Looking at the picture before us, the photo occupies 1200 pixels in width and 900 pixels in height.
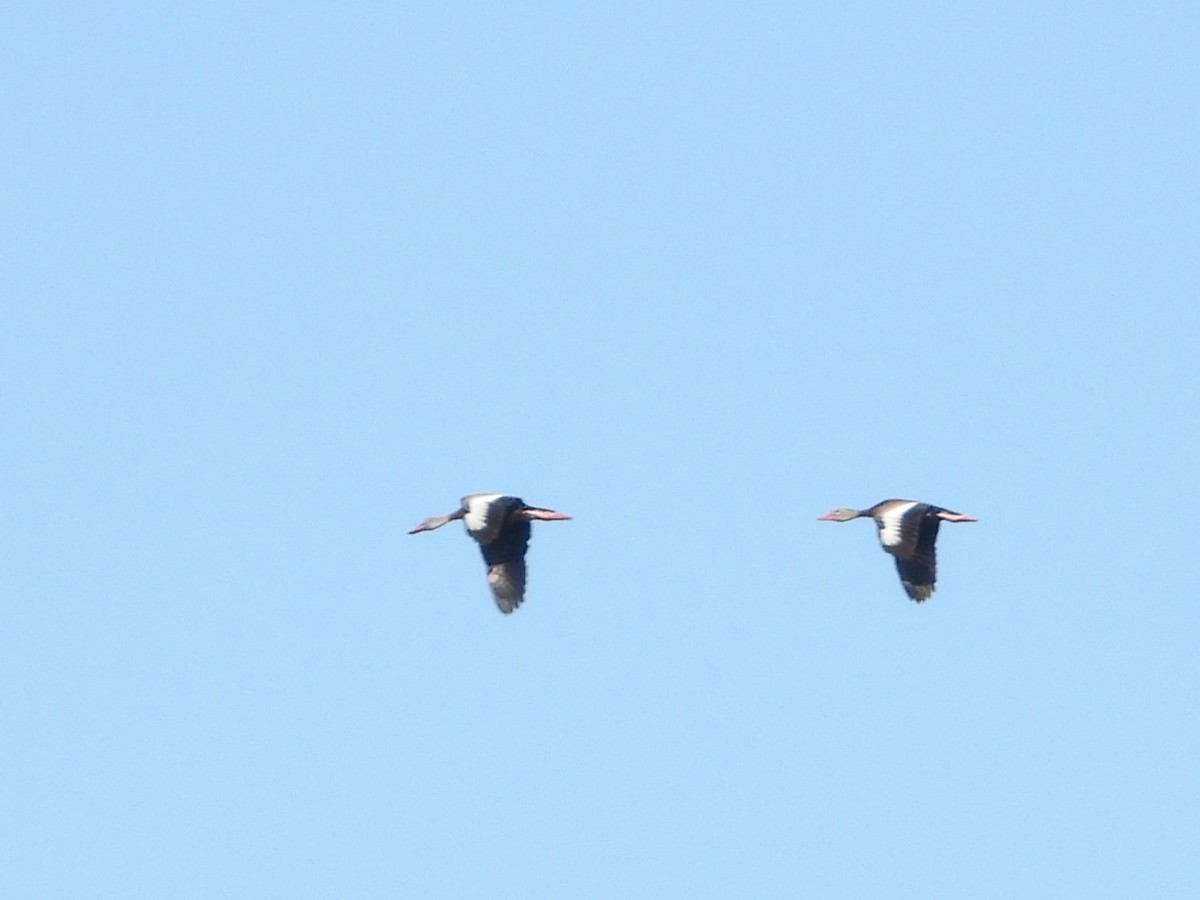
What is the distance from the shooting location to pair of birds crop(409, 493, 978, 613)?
2643 inches

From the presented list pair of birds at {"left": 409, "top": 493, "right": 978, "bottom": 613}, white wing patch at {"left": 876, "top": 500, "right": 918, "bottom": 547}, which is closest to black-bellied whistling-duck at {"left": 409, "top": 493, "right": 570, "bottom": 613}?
pair of birds at {"left": 409, "top": 493, "right": 978, "bottom": 613}

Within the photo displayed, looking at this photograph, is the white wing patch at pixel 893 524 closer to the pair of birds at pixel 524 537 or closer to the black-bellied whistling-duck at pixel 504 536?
the pair of birds at pixel 524 537

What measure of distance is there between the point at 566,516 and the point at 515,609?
5.05 feet

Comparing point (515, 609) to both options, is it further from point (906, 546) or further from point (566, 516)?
point (906, 546)

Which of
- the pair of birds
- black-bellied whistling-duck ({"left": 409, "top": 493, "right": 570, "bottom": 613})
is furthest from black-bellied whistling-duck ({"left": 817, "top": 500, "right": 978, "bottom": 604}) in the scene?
black-bellied whistling-duck ({"left": 409, "top": 493, "right": 570, "bottom": 613})

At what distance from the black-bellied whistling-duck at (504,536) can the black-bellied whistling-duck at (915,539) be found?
463 centimetres

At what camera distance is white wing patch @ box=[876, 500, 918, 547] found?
67188 mm

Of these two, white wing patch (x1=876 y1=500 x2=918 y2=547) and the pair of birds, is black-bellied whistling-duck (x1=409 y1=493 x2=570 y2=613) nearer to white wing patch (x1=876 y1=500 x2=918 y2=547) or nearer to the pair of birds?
the pair of birds

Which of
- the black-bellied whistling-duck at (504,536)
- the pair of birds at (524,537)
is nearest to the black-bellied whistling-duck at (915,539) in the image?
the pair of birds at (524,537)

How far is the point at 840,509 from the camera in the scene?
71188 mm

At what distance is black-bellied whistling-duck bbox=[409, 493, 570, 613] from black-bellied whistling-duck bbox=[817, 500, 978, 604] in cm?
463

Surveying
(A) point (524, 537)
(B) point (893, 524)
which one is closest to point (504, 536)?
(A) point (524, 537)

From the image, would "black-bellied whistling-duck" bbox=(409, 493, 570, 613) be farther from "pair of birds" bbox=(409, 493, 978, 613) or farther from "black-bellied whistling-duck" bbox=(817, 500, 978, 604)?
"black-bellied whistling-duck" bbox=(817, 500, 978, 604)

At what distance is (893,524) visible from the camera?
6750cm
